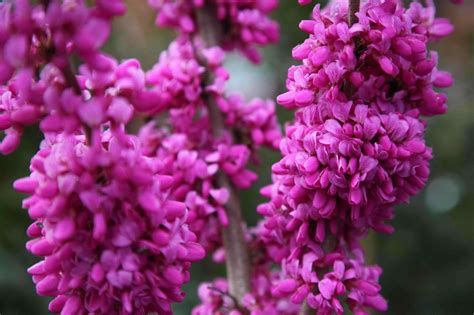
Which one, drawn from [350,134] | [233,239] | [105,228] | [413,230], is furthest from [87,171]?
[413,230]

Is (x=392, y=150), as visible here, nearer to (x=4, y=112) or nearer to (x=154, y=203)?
(x=154, y=203)

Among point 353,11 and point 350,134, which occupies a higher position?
point 353,11

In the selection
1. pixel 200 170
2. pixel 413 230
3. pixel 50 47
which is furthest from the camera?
pixel 413 230

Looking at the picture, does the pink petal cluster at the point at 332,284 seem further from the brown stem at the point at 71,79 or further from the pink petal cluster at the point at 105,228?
the brown stem at the point at 71,79

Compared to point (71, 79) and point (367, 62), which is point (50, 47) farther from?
point (367, 62)

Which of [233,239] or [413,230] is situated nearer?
[233,239]

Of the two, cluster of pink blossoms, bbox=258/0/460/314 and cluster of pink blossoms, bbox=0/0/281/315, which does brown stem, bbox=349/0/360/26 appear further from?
cluster of pink blossoms, bbox=0/0/281/315

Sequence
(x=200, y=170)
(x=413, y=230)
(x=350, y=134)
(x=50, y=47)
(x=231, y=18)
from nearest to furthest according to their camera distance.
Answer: (x=50, y=47)
(x=350, y=134)
(x=200, y=170)
(x=231, y=18)
(x=413, y=230)
